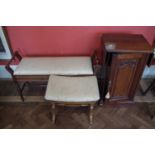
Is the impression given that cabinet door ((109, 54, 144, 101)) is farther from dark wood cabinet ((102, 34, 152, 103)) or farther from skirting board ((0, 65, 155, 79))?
skirting board ((0, 65, 155, 79))

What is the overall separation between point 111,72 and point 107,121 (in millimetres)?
626

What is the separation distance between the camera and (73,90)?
141 cm

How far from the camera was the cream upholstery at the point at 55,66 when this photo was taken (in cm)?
159

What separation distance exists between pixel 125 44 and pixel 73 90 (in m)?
0.70

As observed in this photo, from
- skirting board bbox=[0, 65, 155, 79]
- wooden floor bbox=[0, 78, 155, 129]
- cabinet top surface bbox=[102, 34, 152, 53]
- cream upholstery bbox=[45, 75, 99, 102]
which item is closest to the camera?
cabinet top surface bbox=[102, 34, 152, 53]

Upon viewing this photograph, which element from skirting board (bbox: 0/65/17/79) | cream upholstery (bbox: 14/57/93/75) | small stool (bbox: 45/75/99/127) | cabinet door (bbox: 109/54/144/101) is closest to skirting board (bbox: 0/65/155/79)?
skirting board (bbox: 0/65/17/79)

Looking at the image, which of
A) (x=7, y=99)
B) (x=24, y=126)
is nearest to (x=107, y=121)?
(x=24, y=126)

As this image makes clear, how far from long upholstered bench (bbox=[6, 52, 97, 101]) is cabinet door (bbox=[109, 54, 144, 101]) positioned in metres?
0.31

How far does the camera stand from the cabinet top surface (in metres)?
1.25

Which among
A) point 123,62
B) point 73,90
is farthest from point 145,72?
point 73,90

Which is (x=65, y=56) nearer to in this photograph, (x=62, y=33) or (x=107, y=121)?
(x=62, y=33)

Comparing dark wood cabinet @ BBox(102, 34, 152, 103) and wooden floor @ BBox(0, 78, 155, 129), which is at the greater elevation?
dark wood cabinet @ BBox(102, 34, 152, 103)

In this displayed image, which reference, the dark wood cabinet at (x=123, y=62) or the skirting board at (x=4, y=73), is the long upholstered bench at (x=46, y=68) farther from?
the skirting board at (x=4, y=73)

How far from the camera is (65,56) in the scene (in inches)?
75.5
